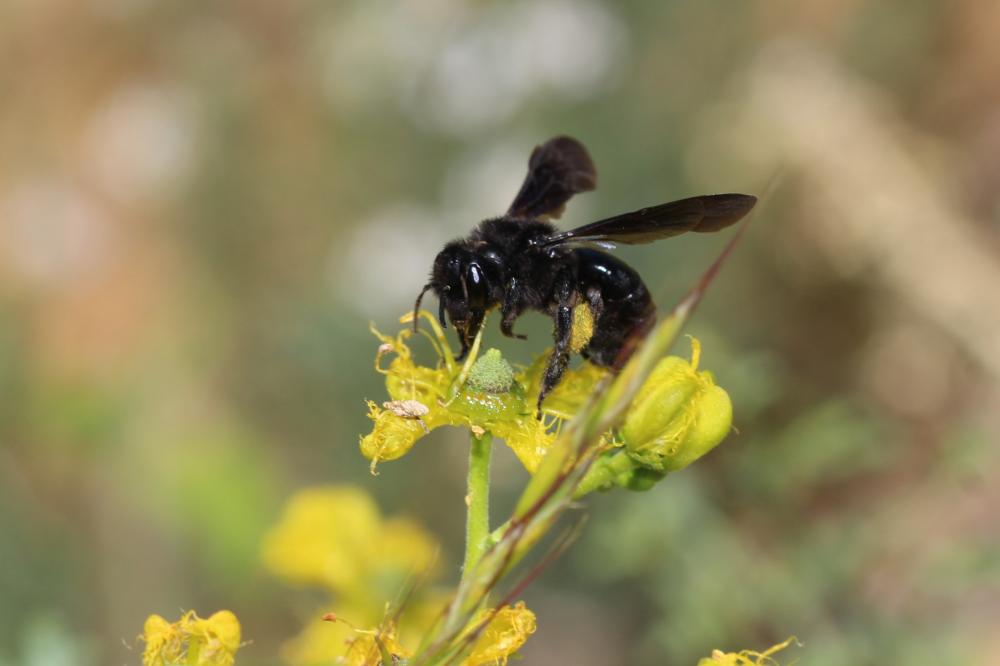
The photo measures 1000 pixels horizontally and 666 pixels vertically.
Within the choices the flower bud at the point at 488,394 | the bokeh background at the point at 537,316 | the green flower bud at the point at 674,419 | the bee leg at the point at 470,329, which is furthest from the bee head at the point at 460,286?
the bokeh background at the point at 537,316

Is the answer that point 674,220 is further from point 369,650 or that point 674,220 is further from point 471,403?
point 369,650

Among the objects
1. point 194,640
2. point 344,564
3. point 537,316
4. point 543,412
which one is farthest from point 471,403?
point 537,316

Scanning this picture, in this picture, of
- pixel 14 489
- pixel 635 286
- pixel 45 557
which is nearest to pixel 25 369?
pixel 14 489

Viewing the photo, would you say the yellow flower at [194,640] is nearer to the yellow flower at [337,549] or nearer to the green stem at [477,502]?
the green stem at [477,502]

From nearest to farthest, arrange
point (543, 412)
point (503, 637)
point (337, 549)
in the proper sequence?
point (503, 637) → point (543, 412) → point (337, 549)

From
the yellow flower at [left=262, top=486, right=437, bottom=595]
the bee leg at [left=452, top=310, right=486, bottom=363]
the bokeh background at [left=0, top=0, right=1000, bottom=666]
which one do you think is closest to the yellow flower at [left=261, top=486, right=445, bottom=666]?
the yellow flower at [left=262, top=486, right=437, bottom=595]

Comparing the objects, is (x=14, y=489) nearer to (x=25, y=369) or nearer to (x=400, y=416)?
(x=25, y=369)
